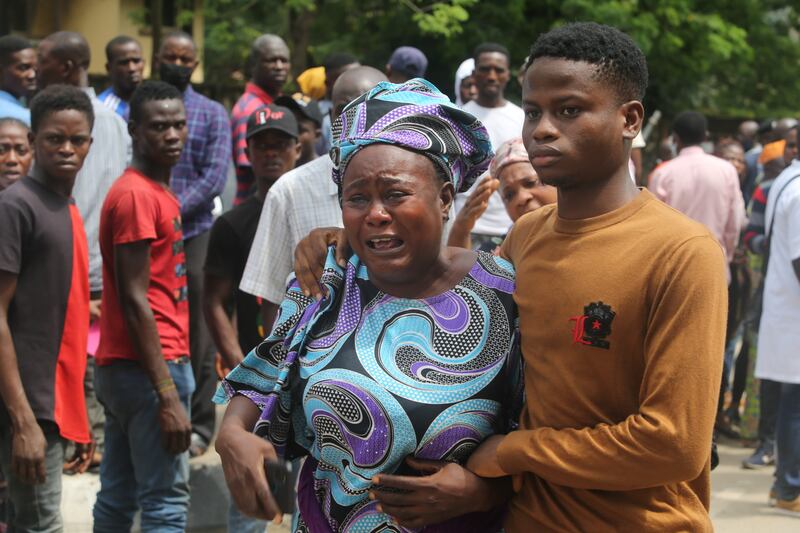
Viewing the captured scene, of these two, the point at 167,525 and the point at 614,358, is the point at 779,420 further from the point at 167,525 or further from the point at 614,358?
the point at 614,358

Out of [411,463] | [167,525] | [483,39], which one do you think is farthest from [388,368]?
[483,39]

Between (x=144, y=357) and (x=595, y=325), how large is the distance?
2623 mm

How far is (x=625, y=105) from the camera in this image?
2.47 m

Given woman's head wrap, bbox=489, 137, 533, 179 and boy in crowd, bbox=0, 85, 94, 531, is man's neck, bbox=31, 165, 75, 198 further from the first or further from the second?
woman's head wrap, bbox=489, 137, 533, 179

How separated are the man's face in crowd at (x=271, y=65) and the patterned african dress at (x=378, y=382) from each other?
5.37 m

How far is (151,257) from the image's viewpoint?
486 centimetres

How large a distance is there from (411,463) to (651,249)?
0.73 metres

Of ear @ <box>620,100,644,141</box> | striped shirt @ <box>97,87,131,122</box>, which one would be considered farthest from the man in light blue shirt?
ear @ <box>620,100,644,141</box>

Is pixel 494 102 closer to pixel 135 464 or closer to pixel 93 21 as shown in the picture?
pixel 135 464

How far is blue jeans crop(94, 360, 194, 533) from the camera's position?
4648 mm

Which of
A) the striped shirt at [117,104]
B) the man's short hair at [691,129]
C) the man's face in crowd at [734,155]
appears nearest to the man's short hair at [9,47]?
the striped shirt at [117,104]

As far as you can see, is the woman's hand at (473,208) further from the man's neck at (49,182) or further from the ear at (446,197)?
the man's neck at (49,182)

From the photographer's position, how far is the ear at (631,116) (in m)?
2.47

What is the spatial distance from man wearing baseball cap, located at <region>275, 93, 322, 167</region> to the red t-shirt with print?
1.14m
